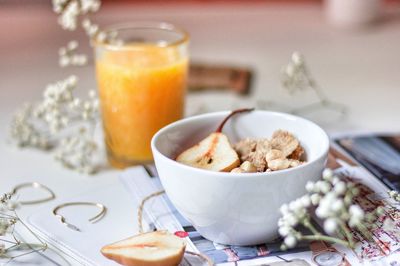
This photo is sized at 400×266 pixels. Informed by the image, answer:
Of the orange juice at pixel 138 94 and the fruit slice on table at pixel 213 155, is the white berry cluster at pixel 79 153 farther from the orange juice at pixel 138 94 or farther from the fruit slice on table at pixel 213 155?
the fruit slice on table at pixel 213 155

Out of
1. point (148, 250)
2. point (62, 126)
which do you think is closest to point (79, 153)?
point (62, 126)

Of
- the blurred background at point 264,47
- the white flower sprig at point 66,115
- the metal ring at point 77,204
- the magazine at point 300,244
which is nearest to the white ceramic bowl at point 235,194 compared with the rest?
the magazine at point 300,244

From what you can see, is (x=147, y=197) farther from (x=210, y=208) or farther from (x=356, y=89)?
(x=356, y=89)

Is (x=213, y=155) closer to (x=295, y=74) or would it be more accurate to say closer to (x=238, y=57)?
(x=295, y=74)

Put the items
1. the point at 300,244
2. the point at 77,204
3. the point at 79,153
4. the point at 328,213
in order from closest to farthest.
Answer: the point at 328,213 → the point at 300,244 → the point at 77,204 → the point at 79,153

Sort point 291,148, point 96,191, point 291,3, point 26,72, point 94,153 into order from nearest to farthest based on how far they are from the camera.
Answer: point 291,148 → point 96,191 → point 94,153 → point 26,72 → point 291,3

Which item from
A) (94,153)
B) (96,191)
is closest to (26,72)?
(94,153)
